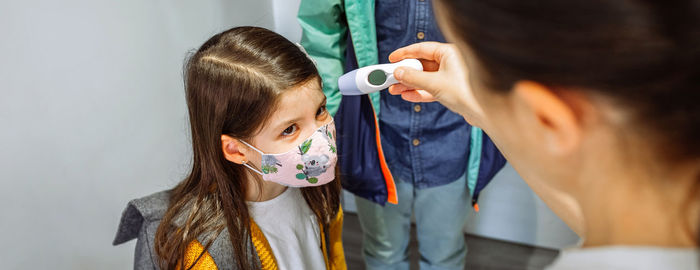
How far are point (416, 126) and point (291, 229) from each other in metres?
0.46

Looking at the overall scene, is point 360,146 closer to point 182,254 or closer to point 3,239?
point 182,254

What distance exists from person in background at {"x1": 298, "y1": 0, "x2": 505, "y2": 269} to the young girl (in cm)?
24

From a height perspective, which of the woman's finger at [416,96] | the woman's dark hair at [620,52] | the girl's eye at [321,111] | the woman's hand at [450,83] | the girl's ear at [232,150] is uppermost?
the woman's dark hair at [620,52]

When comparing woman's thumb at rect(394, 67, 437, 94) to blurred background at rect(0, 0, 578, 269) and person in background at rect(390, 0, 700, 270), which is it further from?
blurred background at rect(0, 0, 578, 269)

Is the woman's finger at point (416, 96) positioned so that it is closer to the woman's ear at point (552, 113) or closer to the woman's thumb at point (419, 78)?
the woman's thumb at point (419, 78)

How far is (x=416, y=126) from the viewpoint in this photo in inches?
55.9

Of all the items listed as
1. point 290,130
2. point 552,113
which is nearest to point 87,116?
point 290,130

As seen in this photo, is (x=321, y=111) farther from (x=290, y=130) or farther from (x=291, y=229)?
(x=291, y=229)

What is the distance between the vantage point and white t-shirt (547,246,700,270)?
0.42 metres

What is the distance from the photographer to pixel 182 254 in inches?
39.4

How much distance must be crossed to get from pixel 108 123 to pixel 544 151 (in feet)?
3.89

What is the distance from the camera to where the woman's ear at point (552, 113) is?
17.4 inches

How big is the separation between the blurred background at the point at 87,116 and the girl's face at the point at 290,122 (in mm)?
503

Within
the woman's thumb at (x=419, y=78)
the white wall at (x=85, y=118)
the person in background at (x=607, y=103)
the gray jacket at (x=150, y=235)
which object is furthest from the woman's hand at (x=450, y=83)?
the white wall at (x=85, y=118)
